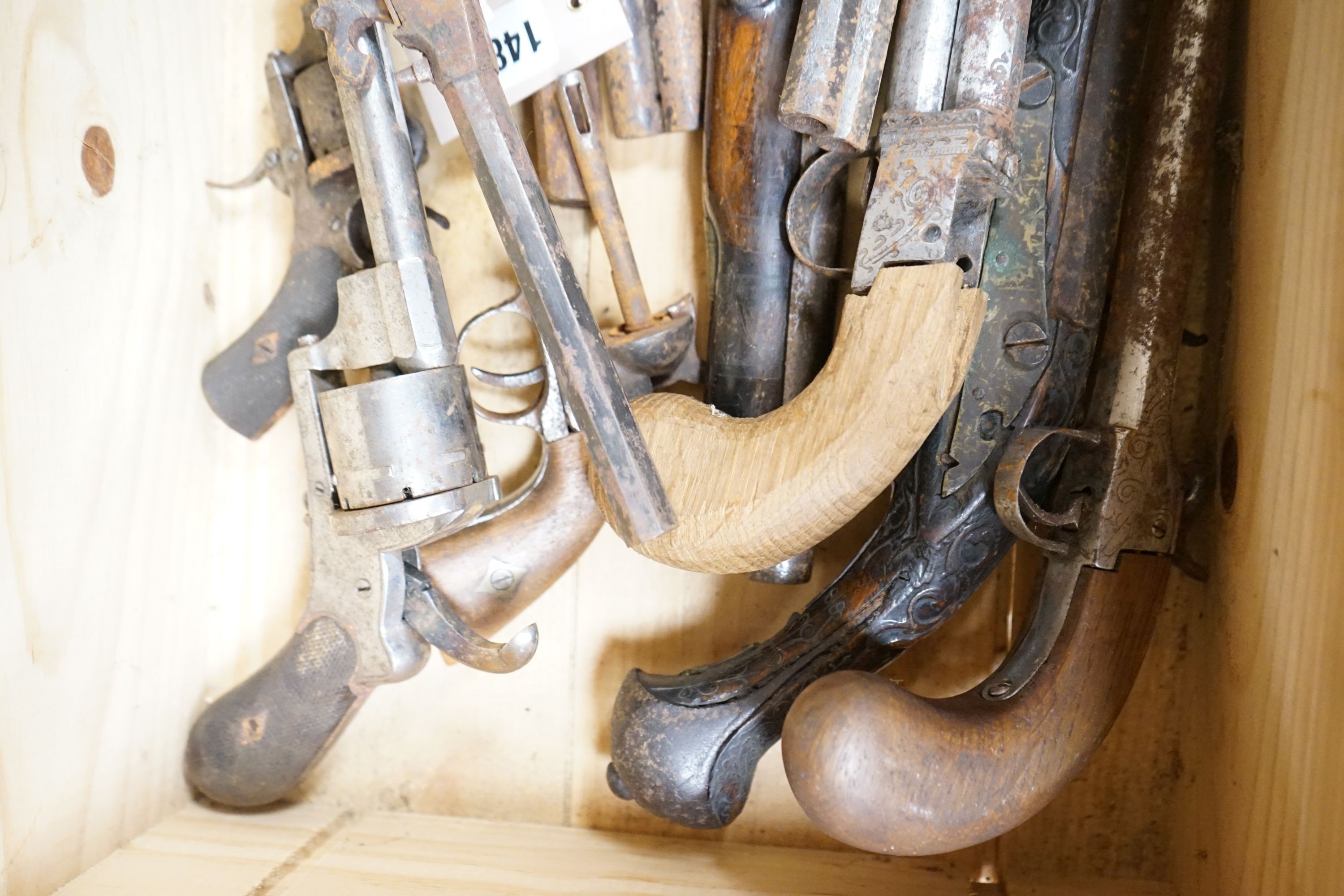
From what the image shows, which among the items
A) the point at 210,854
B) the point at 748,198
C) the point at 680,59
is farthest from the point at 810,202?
the point at 210,854

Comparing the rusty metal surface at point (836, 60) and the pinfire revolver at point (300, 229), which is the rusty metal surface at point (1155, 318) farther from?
the pinfire revolver at point (300, 229)

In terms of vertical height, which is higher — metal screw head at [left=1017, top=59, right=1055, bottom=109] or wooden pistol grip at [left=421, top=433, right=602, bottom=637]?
metal screw head at [left=1017, top=59, right=1055, bottom=109]

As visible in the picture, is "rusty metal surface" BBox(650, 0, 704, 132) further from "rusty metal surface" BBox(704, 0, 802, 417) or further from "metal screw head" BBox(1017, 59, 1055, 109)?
"metal screw head" BBox(1017, 59, 1055, 109)

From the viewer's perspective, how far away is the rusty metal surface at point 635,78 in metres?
0.71

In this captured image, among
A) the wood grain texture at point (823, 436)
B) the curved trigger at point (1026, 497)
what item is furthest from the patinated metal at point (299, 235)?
the curved trigger at point (1026, 497)

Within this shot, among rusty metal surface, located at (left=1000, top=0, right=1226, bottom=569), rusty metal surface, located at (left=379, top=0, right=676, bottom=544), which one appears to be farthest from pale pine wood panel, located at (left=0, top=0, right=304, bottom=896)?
rusty metal surface, located at (left=1000, top=0, right=1226, bottom=569)

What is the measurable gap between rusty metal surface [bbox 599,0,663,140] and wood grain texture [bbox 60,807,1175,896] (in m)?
0.62

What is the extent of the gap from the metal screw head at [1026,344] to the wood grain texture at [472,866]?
425 mm

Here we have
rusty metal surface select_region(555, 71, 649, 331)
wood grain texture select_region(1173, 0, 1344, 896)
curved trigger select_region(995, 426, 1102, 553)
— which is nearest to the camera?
wood grain texture select_region(1173, 0, 1344, 896)

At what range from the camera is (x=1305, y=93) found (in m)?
0.55

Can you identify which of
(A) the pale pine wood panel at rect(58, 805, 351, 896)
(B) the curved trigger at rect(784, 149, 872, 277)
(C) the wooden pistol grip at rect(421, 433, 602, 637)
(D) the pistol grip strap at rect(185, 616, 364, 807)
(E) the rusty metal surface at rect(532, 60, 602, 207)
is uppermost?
(E) the rusty metal surface at rect(532, 60, 602, 207)

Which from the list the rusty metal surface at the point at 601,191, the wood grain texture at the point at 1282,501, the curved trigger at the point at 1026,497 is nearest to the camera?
the wood grain texture at the point at 1282,501

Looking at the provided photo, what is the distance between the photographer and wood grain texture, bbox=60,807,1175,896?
70 cm

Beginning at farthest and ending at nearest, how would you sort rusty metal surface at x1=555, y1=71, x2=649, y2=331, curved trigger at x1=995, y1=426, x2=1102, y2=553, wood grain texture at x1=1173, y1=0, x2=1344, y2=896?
rusty metal surface at x1=555, y1=71, x2=649, y2=331 → curved trigger at x1=995, y1=426, x2=1102, y2=553 → wood grain texture at x1=1173, y1=0, x2=1344, y2=896
